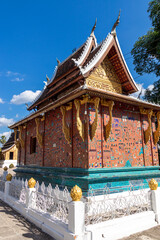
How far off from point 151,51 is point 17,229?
1615 centimetres

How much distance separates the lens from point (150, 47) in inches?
612

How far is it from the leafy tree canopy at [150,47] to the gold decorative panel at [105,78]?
26.8ft

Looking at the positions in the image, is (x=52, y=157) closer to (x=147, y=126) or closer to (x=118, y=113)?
(x=118, y=113)

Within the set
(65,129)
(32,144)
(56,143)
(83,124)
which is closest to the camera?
(83,124)

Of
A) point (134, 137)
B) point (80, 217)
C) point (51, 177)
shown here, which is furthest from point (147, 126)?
point (80, 217)

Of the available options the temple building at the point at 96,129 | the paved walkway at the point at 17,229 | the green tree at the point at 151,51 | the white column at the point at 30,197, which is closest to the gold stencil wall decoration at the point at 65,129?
the temple building at the point at 96,129

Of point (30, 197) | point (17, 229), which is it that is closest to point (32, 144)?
point (30, 197)

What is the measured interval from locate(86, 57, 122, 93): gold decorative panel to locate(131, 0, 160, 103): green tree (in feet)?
24.6

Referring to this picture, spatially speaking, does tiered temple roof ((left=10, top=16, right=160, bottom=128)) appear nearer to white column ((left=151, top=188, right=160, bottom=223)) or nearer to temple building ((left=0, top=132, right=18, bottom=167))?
white column ((left=151, top=188, right=160, bottom=223))

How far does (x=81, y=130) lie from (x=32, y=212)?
278 cm

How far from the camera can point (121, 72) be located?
814 centimetres

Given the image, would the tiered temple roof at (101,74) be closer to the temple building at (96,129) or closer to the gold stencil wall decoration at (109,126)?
the temple building at (96,129)

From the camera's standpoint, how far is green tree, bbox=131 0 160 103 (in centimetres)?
1472

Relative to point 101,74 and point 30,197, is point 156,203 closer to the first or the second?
point 30,197
